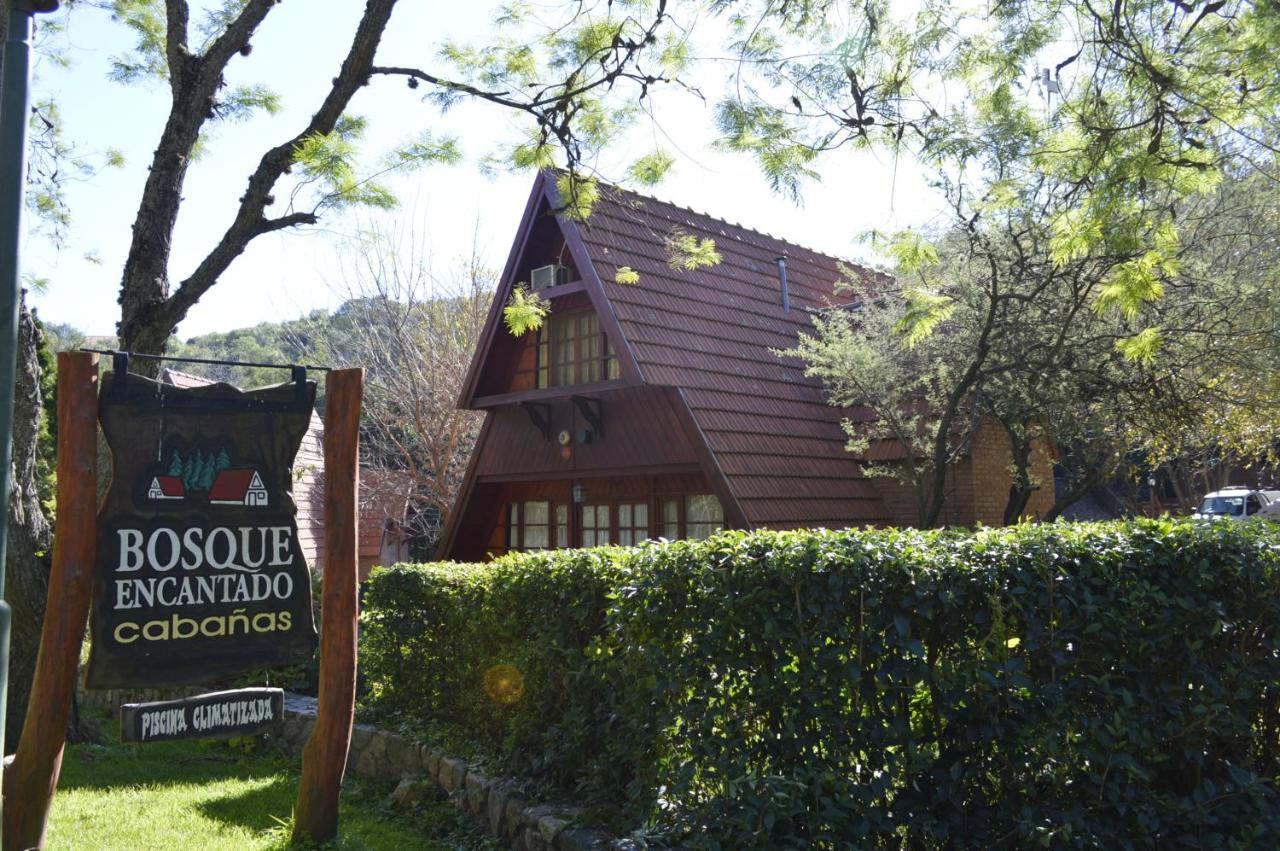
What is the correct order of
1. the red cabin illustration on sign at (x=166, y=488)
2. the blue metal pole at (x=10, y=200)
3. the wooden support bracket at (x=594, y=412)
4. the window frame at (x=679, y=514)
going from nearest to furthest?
the blue metal pole at (x=10, y=200) → the red cabin illustration on sign at (x=166, y=488) → the window frame at (x=679, y=514) → the wooden support bracket at (x=594, y=412)

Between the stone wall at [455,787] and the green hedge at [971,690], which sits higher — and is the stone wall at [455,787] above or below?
below

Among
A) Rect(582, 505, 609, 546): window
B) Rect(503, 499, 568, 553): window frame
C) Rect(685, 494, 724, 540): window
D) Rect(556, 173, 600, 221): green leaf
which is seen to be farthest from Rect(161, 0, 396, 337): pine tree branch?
Rect(503, 499, 568, 553): window frame

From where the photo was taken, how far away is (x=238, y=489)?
5207 mm

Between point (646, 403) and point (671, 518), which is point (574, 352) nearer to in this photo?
point (646, 403)

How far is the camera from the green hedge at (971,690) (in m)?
4.34

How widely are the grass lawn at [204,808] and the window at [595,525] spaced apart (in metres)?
7.80

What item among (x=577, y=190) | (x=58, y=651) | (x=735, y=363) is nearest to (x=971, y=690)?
(x=58, y=651)

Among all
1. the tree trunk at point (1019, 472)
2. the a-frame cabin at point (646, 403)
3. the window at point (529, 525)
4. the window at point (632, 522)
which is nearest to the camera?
the tree trunk at point (1019, 472)

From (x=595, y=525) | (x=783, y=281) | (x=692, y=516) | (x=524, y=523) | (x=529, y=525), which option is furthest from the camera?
(x=524, y=523)

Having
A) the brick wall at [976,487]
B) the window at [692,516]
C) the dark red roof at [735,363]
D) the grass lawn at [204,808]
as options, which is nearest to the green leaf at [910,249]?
the grass lawn at [204,808]

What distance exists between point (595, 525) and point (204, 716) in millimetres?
11437

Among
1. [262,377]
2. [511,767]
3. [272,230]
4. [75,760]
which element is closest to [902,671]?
[511,767]

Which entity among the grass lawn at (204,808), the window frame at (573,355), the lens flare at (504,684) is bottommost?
the grass lawn at (204,808)

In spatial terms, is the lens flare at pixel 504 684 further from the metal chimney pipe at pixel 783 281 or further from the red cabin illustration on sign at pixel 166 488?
the metal chimney pipe at pixel 783 281
